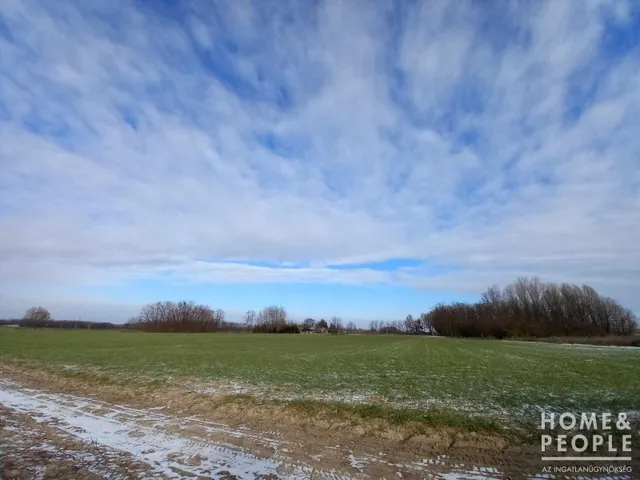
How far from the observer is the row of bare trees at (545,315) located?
331 feet

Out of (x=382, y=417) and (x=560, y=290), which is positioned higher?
(x=560, y=290)

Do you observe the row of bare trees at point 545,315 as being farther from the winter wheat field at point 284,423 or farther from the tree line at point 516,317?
the winter wheat field at point 284,423

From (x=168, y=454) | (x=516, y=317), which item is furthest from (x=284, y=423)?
(x=516, y=317)

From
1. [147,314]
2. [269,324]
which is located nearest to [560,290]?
[269,324]

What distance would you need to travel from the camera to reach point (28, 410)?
33.3 feet

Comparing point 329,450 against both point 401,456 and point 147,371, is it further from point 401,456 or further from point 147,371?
point 147,371

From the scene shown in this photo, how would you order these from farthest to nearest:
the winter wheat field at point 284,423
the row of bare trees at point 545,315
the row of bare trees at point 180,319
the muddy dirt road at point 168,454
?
the row of bare trees at point 180,319 < the row of bare trees at point 545,315 < the winter wheat field at point 284,423 < the muddy dirt road at point 168,454

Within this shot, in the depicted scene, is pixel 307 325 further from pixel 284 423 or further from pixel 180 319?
pixel 284 423

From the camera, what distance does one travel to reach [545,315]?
115 m

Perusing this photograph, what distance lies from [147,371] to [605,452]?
60.4 feet

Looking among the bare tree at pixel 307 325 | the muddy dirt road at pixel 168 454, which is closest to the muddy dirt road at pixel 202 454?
the muddy dirt road at pixel 168 454

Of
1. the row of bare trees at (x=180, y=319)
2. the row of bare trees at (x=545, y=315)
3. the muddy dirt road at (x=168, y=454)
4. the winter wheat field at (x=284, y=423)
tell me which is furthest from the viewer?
the row of bare trees at (x=180, y=319)

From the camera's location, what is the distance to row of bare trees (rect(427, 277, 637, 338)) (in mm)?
100875

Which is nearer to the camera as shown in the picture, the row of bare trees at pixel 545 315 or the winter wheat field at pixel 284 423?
the winter wheat field at pixel 284 423
